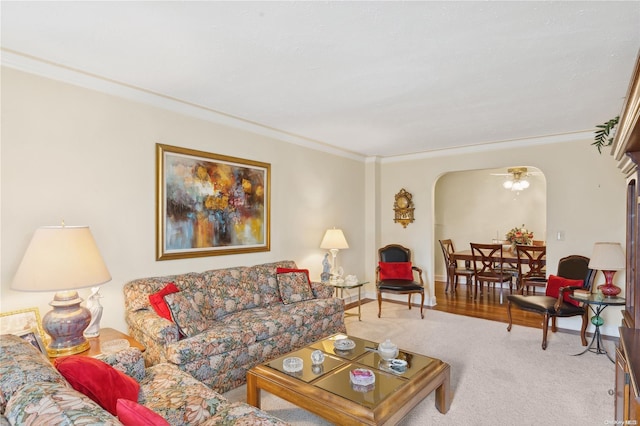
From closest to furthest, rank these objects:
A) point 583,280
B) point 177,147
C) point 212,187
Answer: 1. point 177,147
2. point 212,187
3. point 583,280

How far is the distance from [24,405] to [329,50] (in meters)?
2.26

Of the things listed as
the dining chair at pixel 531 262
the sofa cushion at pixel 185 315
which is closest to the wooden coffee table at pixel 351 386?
the sofa cushion at pixel 185 315

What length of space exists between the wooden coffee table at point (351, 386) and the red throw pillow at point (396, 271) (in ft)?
8.47

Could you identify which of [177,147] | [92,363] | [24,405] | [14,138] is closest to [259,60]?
[177,147]

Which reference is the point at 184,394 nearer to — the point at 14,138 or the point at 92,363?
the point at 92,363

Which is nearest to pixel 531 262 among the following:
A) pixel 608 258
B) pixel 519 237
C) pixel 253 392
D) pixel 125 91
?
pixel 519 237

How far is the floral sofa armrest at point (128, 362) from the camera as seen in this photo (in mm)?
1938

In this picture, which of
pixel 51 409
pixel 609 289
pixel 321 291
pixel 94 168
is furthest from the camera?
pixel 321 291

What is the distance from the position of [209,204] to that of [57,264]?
1572mm

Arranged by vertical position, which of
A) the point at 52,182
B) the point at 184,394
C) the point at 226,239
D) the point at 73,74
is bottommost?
the point at 184,394

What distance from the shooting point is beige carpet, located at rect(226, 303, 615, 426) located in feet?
7.85

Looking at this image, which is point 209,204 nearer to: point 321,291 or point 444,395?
point 321,291

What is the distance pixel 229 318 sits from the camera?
124 inches

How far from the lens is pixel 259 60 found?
7.98 ft
